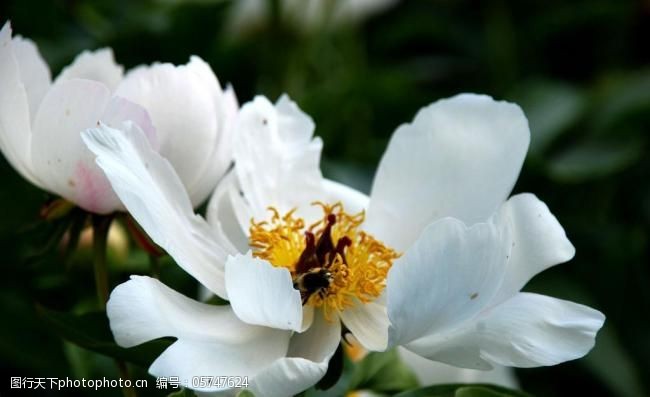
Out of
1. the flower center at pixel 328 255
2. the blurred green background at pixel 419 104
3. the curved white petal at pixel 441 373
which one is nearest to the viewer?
the flower center at pixel 328 255

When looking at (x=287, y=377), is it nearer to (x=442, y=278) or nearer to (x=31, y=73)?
(x=442, y=278)

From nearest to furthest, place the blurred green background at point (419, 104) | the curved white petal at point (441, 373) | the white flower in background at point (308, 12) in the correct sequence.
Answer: the curved white petal at point (441, 373), the blurred green background at point (419, 104), the white flower in background at point (308, 12)

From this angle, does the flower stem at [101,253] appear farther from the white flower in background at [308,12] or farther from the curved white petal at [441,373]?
the white flower in background at [308,12]

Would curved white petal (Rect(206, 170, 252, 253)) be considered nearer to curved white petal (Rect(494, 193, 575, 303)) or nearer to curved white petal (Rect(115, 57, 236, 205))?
curved white petal (Rect(115, 57, 236, 205))

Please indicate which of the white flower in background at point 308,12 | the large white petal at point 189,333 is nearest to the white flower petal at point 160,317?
the large white petal at point 189,333

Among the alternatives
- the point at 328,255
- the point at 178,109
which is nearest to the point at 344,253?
the point at 328,255

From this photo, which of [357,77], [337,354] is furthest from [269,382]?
[357,77]
